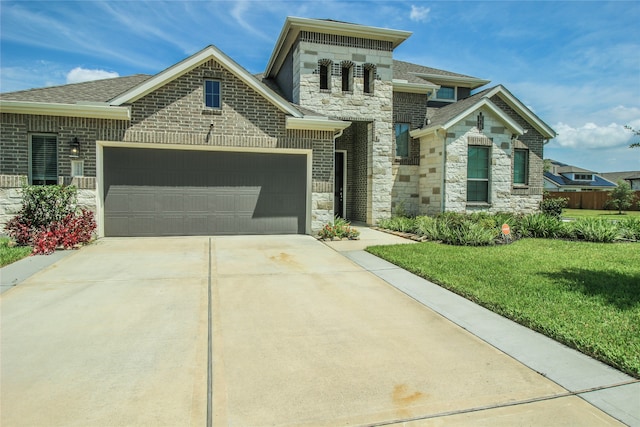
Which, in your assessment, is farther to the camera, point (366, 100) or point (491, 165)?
point (491, 165)

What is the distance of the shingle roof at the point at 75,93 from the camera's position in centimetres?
995

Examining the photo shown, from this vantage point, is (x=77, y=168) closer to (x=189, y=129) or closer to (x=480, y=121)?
(x=189, y=129)

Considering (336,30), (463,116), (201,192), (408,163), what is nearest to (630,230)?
(463,116)

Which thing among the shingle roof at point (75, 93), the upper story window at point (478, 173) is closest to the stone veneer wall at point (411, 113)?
the upper story window at point (478, 173)

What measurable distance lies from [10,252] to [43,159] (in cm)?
328

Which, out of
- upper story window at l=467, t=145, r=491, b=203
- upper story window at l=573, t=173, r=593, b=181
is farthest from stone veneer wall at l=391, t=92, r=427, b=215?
upper story window at l=573, t=173, r=593, b=181

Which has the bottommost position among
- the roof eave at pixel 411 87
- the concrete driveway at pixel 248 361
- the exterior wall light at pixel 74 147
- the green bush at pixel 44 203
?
the concrete driveway at pixel 248 361

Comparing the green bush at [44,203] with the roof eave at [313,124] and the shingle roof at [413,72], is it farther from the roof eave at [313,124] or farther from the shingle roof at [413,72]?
the shingle roof at [413,72]

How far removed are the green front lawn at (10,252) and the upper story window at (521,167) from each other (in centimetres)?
1639

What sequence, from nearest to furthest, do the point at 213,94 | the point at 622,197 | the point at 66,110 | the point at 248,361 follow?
the point at 248,361, the point at 66,110, the point at 213,94, the point at 622,197

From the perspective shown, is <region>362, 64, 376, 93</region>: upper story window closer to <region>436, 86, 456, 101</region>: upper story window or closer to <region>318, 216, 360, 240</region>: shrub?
<region>436, 86, 456, 101</region>: upper story window

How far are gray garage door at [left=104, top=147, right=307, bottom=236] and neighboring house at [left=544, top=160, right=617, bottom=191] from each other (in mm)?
52283

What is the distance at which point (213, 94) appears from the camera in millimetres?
10930

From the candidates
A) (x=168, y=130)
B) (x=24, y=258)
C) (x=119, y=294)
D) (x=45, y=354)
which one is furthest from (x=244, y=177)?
(x=45, y=354)
